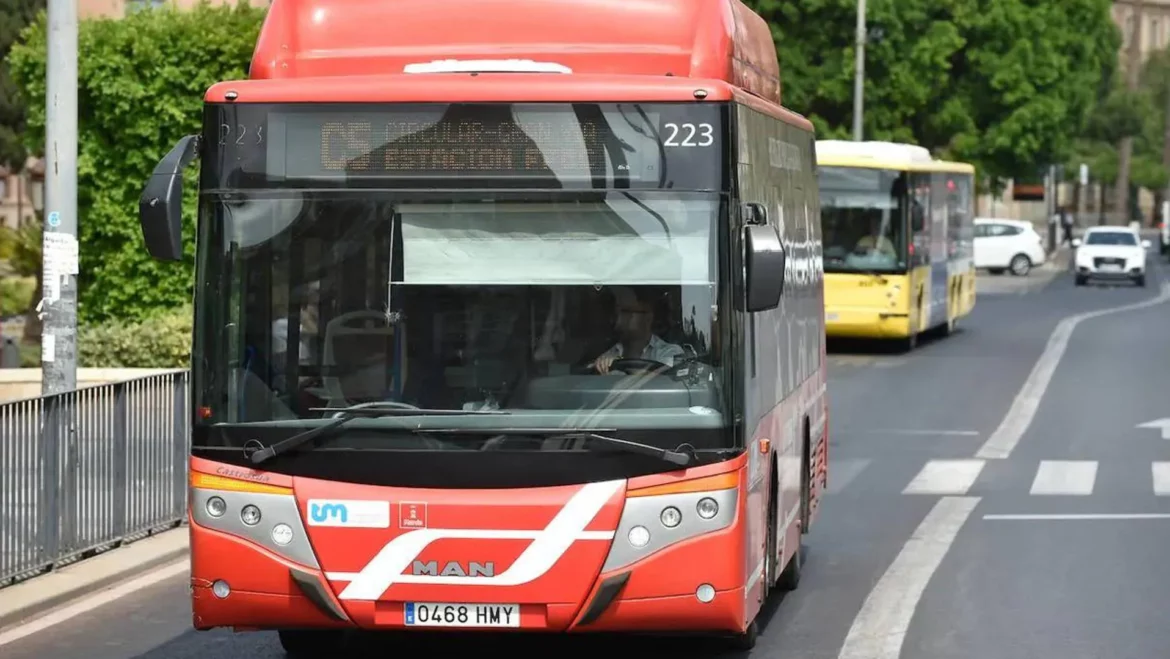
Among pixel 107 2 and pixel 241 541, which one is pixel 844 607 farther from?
pixel 107 2

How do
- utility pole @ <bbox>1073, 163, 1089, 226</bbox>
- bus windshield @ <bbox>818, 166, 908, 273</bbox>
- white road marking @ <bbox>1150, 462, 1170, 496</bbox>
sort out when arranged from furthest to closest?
utility pole @ <bbox>1073, 163, 1089, 226</bbox>
bus windshield @ <bbox>818, 166, 908, 273</bbox>
white road marking @ <bbox>1150, 462, 1170, 496</bbox>

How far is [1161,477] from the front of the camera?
18.2m

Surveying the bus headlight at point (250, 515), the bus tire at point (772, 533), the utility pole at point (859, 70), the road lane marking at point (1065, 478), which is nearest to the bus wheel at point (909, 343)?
the road lane marking at point (1065, 478)

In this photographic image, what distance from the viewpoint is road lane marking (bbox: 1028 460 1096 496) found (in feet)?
56.5

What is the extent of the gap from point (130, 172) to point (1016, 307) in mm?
27065

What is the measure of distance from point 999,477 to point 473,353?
33.6ft

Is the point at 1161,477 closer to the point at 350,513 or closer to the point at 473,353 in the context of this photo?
the point at 473,353

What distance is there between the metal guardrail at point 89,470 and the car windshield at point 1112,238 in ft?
166

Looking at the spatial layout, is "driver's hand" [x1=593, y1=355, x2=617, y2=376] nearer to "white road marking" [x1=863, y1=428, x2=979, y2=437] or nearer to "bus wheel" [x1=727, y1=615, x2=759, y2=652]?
"bus wheel" [x1=727, y1=615, x2=759, y2=652]

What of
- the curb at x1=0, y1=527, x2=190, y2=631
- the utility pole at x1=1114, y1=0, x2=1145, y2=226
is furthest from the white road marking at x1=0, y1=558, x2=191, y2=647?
the utility pole at x1=1114, y1=0, x2=1145, y2=226

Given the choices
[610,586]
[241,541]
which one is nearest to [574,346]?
[610,586]

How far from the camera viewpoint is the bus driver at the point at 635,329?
28.6ft

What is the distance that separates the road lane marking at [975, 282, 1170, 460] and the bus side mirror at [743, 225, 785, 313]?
11437mm

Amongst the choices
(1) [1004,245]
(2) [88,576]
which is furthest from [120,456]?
(1) [1004,245]
